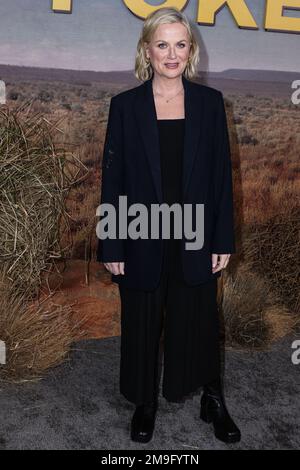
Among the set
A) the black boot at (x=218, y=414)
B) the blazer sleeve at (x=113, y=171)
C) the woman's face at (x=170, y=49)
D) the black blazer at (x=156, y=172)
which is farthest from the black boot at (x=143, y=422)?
the woman's face at (x=170, y=49)

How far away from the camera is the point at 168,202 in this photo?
2.04 m

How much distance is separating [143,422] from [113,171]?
106 centimetres

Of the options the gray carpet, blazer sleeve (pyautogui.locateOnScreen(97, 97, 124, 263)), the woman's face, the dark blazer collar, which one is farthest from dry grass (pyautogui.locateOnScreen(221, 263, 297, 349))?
the woman's face

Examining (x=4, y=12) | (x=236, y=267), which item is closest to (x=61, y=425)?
(x=236, y=267)

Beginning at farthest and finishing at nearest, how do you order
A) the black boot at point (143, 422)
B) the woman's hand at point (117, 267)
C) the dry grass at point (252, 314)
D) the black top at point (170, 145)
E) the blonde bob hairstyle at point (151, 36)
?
the dry grass at point (252, 314)
the black boot at point (143, 422)
the woman's hand at point (117, 267)
the black top at point (170, 145)
the blonde bob hairstyle at point (151, 36)

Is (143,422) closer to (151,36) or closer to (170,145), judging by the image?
(170,145)

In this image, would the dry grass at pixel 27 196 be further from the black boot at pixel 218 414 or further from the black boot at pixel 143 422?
the black boot at pixel 218 414

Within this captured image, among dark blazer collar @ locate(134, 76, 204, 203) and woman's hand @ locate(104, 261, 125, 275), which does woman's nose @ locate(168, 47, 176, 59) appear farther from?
woman's hand @ locate(104, 261, 125, 275)

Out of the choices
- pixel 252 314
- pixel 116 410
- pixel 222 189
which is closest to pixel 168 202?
pixel 222 189

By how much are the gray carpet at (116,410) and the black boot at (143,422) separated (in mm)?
34

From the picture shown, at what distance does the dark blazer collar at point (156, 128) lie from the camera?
1988 mm

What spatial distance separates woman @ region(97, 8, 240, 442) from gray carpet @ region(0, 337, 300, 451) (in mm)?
114

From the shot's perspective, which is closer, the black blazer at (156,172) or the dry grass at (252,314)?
the black blazer at (156,172)

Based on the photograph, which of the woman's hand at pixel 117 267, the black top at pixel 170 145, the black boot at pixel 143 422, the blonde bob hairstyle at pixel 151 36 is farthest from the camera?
the black boot at pixel 143 422
